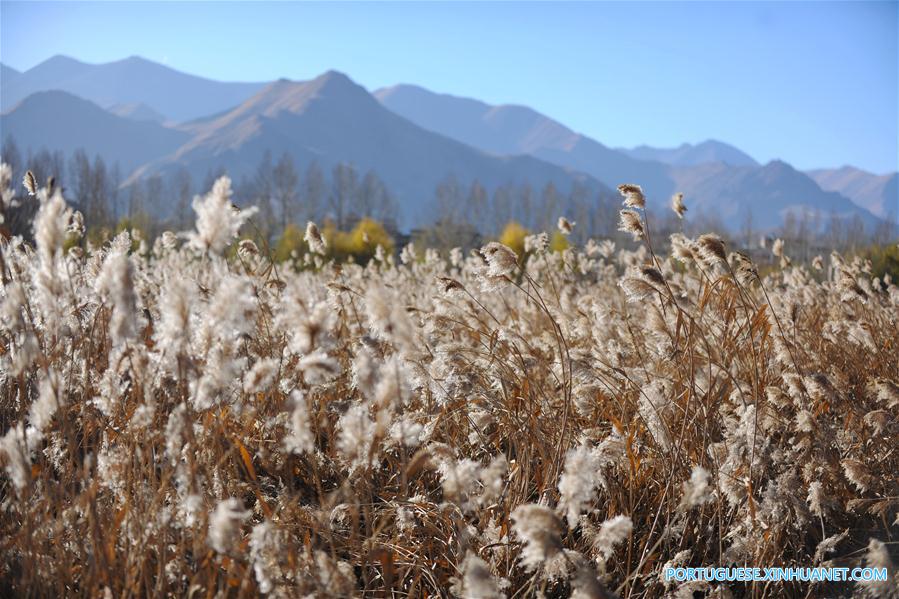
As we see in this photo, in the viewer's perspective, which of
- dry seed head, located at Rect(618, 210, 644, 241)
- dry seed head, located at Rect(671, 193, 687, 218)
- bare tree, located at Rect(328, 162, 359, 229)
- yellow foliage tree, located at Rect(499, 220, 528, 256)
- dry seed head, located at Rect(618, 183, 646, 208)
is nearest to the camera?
dry seed head, located at Rect(618, 183, 646, 208)

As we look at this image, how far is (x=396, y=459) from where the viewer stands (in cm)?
289

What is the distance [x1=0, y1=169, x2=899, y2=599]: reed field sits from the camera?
61.9 inches

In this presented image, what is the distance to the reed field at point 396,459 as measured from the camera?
5.16ft

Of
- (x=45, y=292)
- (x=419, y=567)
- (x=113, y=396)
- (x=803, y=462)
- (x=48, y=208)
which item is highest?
(x=48, y=208)

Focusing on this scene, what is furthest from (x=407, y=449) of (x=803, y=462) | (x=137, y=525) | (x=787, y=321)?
(x=787, y=321)

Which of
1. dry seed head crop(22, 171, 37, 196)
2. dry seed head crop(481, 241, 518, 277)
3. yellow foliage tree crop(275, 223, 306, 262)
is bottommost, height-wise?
A: yellow foliage tree crop(275, 223, 306, 262)

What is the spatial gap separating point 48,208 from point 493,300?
4776 mm

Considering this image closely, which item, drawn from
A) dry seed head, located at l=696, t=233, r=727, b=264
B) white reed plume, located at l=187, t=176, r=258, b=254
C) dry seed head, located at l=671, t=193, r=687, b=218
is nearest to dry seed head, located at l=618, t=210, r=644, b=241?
dry seed head, located at l=696, t=233, r=727, b=264

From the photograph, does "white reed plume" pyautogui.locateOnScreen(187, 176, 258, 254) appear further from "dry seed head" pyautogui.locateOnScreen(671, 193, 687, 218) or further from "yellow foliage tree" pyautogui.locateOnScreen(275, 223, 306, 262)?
"yellow foliage tree" pyautogui.locateOnScreen(275, 223, 306, 262)

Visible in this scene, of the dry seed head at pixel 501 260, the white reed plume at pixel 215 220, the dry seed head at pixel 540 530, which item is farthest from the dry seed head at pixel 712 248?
the white reed plume at pixel 215 220

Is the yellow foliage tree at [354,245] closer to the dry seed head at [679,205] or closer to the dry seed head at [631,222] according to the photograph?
the dry seed head at [679,205]

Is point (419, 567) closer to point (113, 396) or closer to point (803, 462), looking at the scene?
point (113, 396)

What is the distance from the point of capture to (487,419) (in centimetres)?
240

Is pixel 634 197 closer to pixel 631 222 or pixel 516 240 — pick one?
pixel 631 222
